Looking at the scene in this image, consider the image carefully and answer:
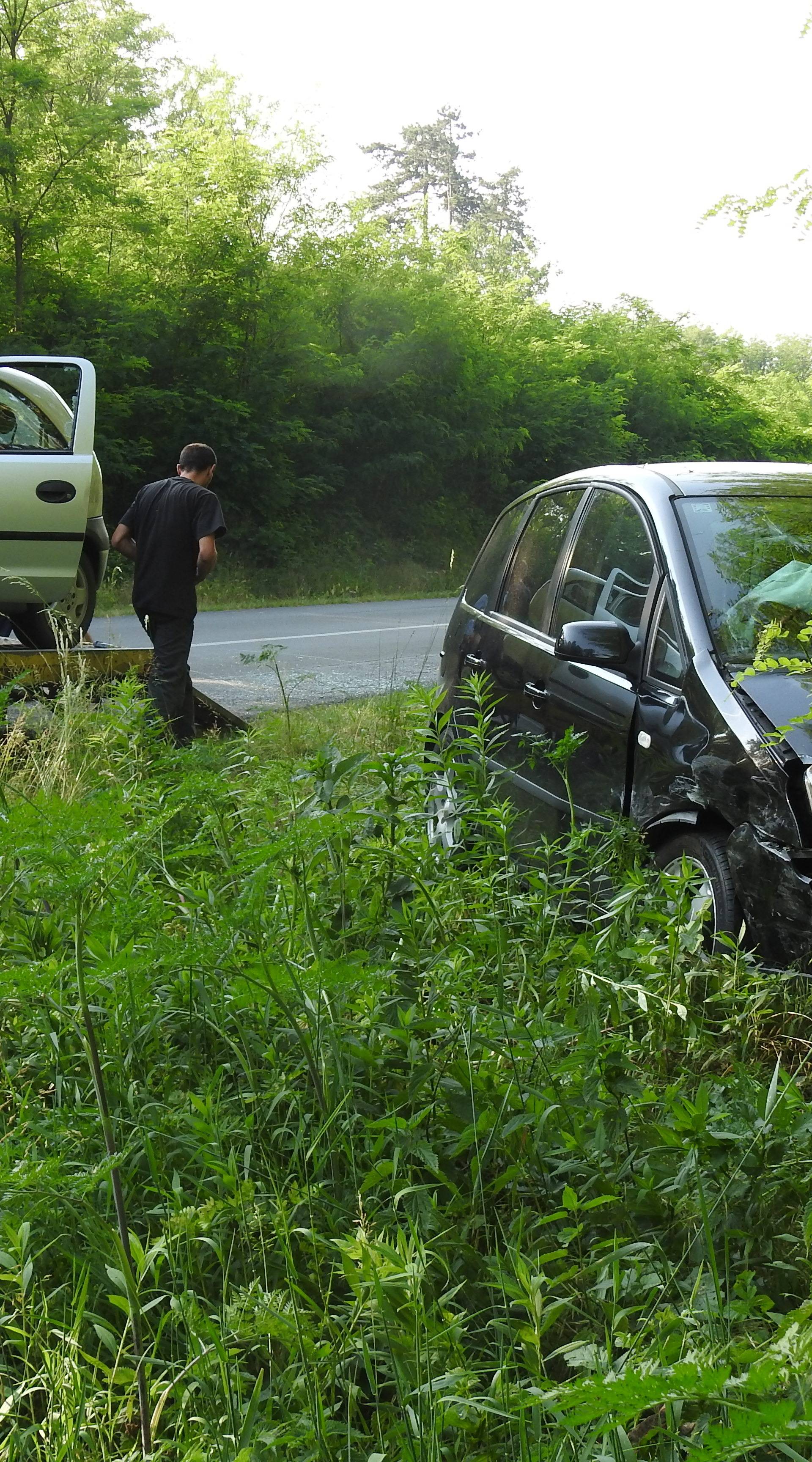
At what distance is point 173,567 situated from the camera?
282 inches

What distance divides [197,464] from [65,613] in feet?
5.84

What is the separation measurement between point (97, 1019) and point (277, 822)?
120 centimetres

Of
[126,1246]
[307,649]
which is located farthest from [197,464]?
[307,649]

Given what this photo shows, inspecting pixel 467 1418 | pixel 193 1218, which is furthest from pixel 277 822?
pixel 467 1418

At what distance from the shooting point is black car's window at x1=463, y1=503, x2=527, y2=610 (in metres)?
5.82

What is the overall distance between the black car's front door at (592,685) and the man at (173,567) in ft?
8.66

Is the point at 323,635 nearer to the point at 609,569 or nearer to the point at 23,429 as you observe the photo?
the point at 23,429

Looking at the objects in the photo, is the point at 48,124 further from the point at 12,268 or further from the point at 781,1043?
the point at 781,1043

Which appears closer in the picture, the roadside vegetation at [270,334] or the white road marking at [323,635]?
the white road marking at [323,635]

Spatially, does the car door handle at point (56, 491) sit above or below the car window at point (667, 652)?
above

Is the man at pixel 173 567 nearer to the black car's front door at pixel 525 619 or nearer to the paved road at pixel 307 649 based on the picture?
the paved road at pixel 307 649

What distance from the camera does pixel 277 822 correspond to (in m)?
4.03

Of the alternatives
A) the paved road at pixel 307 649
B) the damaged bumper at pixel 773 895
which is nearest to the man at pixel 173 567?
the paved road at pixel 307 649

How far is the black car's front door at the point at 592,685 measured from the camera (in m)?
4.30
